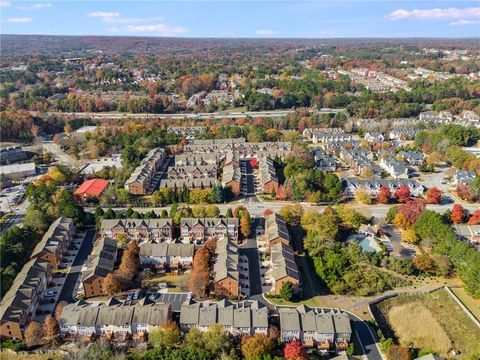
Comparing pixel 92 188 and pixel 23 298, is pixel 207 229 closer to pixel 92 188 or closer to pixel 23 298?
pixel 23 298

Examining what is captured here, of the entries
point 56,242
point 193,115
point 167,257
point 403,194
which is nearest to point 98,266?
point 167,257

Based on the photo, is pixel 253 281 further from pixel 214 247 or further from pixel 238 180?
pixel 238 180

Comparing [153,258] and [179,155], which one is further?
[179,155]

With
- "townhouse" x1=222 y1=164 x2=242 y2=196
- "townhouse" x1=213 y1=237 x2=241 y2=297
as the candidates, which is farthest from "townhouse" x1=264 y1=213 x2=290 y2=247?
"townhouse" x1=222 y1=164 x2=242 y2=196

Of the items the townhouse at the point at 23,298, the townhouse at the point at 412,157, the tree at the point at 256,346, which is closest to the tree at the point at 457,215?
the townhouse at the point at 412,157

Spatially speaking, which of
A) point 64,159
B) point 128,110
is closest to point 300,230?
point 64,159

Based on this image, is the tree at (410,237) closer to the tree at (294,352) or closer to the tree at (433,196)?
the tree at (433,196)
